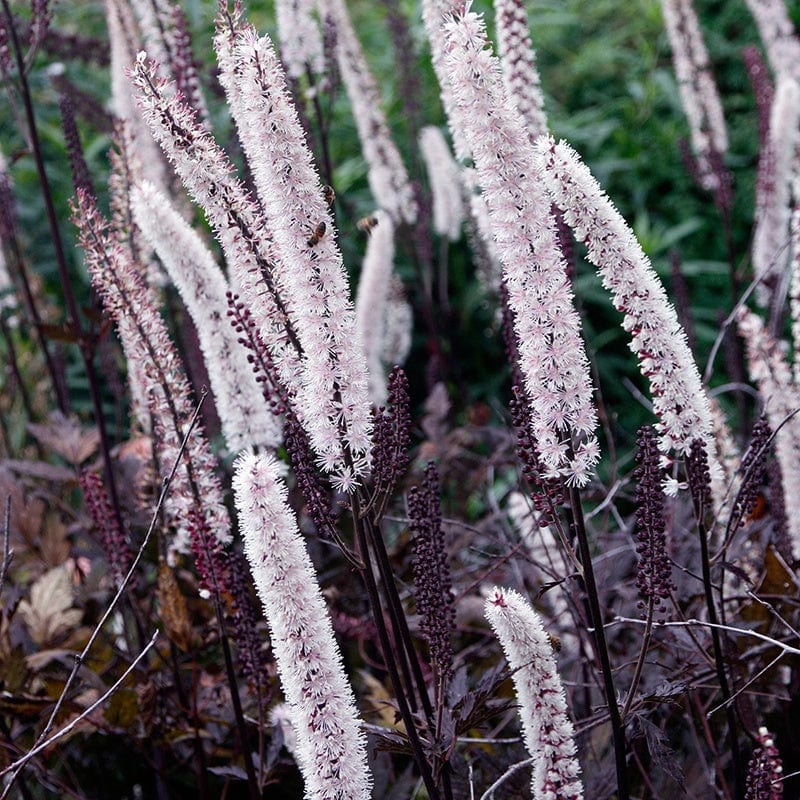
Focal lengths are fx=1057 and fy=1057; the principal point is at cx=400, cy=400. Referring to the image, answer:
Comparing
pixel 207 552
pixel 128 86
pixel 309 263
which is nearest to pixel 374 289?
pixel 128 86

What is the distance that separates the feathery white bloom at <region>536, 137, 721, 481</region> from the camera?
1.43 m

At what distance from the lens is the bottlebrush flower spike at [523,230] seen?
54.8 inches

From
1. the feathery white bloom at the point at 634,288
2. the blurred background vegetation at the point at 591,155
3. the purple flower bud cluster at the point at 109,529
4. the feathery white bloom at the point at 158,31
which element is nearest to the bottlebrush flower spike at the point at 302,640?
the feathery white bloom at the point at 634,288

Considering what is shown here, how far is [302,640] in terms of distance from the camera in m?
1.42

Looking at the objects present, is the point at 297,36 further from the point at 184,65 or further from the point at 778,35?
the point at 778,35

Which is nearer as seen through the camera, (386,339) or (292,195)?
(292,195)

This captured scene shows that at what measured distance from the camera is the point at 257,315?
164 centimetres

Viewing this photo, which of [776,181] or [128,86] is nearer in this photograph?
[128,86]

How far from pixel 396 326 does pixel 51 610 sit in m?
2.10

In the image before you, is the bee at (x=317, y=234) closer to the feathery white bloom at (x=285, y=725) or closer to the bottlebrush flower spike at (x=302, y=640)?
the bottlebrush flower spike at (x=302, y=640)

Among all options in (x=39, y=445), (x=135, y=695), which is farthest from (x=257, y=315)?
(x=39, y=445)

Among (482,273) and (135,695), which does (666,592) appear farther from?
(482,273)

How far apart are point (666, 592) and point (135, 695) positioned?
3.90ft

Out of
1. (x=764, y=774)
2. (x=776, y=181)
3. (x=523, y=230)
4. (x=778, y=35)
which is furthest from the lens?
(x=778, y=35)
